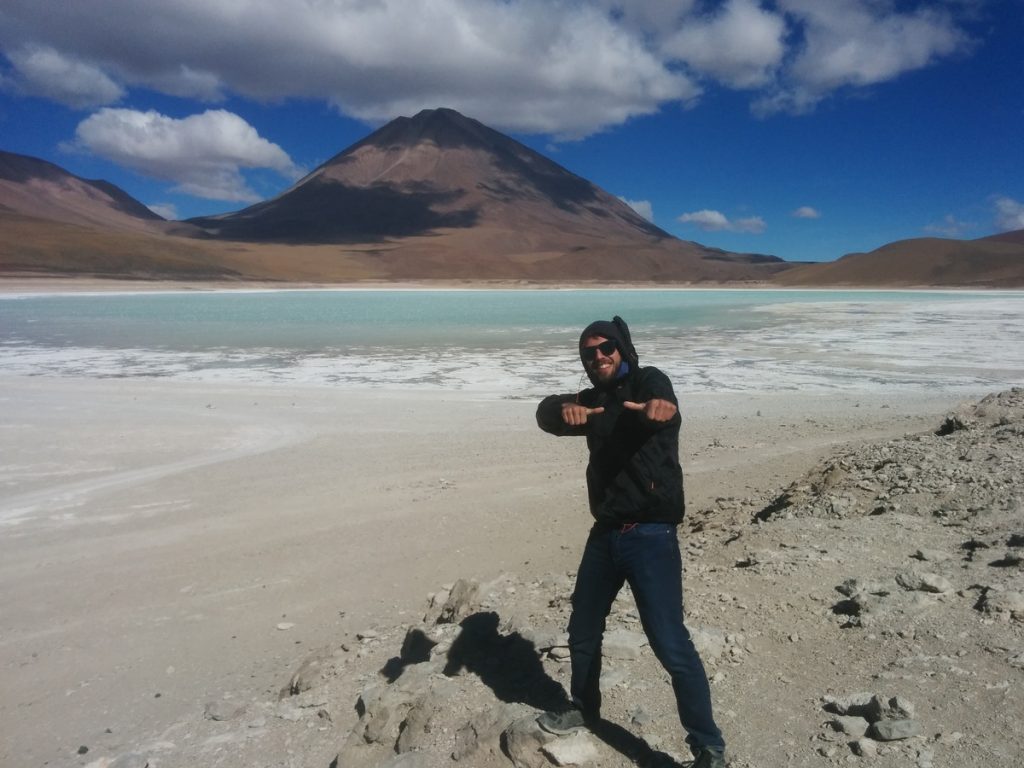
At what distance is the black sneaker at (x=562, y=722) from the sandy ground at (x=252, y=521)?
1647 millimetres

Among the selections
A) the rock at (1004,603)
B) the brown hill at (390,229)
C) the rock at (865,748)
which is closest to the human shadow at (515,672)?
the rock at (865,748)

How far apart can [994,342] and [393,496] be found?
17.9 metres

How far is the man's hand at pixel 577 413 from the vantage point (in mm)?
2244

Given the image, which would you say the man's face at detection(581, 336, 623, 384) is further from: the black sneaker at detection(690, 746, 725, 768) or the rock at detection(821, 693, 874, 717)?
the rock at detection(821, 693, 874, 717)

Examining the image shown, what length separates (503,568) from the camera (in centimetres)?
478

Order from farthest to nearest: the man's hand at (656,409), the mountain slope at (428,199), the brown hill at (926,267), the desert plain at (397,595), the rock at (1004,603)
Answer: the mountain slope at (428,199) < the brown hill at (926,267) < the rock at (1004,603) < the desert plain at (397,595) < the man's hand at (656,409)

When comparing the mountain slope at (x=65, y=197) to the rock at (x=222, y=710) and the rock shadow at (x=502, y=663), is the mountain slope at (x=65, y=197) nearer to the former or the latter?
the rock at (x=222, y=710)

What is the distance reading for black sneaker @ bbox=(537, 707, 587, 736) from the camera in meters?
2.41

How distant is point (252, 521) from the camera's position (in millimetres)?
5617

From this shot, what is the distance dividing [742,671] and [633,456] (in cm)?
121

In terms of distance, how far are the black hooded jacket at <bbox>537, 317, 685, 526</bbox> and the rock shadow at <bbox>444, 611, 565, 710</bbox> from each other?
884 mm

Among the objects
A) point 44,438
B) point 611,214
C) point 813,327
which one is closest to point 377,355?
point 44,438

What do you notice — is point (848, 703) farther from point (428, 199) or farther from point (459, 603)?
point (428, 199)

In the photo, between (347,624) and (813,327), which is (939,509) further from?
(813,327)
